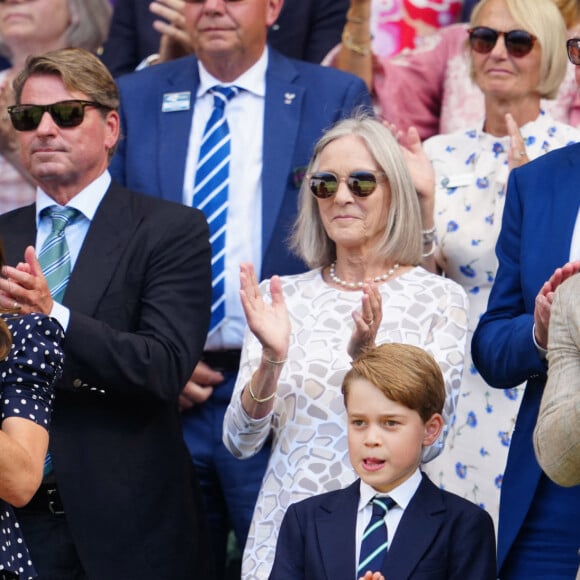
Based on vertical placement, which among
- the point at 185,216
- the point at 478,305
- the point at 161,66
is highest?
the point at 161,66

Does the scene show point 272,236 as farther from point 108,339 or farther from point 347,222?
point 108,339

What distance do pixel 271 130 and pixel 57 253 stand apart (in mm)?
1164

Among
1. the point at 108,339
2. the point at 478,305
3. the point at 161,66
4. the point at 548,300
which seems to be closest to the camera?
the point at 548,300

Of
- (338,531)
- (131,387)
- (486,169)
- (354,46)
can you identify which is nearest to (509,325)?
(338,531)

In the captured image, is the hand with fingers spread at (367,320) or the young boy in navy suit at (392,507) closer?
the young boy in navy suit at (392,507)

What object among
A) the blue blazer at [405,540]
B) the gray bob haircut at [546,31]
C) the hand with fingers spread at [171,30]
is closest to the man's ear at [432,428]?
the blue blazer at [405,540]

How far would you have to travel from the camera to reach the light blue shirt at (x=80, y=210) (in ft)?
15.7

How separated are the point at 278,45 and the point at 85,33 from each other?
831mm

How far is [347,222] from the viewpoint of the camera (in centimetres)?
479

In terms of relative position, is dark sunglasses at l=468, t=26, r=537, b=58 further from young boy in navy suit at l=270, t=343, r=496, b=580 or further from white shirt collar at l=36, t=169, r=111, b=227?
young boy in navy suit at l=270, t=343, r=496, b=580

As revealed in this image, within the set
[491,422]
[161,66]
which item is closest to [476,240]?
[491,422]

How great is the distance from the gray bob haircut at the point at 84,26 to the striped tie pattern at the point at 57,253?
66.1 inches

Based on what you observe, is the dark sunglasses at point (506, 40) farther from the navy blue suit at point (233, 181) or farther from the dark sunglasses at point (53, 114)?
the dark sunglasses at point (53, 114)

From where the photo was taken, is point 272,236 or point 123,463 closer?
point 123,463
